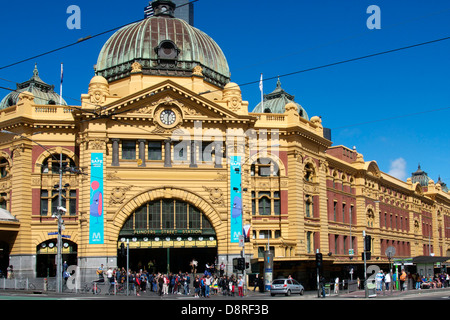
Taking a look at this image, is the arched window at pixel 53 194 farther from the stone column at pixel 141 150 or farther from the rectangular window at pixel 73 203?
the stone column at pixel 141 150

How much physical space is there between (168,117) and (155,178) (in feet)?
18.9

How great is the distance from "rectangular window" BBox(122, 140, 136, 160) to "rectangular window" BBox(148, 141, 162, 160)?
1445 millimetres

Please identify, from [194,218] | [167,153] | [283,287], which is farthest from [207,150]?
[283,287]

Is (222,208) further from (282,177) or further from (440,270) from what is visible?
(440,270)

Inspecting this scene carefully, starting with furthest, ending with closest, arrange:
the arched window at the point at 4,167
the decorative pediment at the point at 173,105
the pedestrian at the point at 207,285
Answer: the arched window at the point at 4,167 → the decorative pediment at the point at 173,105 → the pedestrian at the point at 207,285

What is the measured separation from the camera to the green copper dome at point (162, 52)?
61750mm

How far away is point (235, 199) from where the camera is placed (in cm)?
5506

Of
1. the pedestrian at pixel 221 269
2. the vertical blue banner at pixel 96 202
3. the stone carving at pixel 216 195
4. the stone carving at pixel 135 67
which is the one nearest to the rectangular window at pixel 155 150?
the vertical blue banner at pixel 96 202

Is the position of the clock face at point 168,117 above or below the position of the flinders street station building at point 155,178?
above

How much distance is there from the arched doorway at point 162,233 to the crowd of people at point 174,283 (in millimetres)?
3898

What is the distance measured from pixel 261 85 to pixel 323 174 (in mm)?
12370

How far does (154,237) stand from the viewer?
5369 cm

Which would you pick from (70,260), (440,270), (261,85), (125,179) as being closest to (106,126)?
(125,179)

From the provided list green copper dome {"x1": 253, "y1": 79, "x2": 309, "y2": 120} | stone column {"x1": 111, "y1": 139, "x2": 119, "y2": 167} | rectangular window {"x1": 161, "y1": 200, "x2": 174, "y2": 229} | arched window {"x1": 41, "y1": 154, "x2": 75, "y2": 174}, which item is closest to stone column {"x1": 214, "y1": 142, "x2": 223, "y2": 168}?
rectangular window {"x1": 161, "y1": 200, "x2": 174, "y2": 229}
